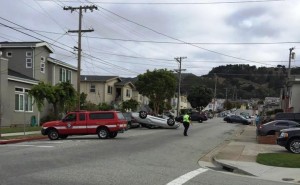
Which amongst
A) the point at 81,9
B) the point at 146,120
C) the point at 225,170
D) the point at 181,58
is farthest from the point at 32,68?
the point at 181,58

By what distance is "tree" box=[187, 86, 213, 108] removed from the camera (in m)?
108

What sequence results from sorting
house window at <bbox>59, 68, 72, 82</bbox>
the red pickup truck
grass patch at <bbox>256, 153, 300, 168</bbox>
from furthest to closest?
1. house window at <bbox>59, 68, 72, 82</bbox>
2. the red pickup truck
3. grass patch at <bbox>256, 153, 300, 168</bbox>

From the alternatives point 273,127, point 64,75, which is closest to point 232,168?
point 273,127

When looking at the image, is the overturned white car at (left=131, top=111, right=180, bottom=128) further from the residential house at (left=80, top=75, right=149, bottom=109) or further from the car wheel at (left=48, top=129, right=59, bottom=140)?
the residential house at (left=80, top=75, right=149, bottom=109)

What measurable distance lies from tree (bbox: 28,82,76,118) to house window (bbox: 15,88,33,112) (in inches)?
99.8

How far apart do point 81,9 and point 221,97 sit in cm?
16044

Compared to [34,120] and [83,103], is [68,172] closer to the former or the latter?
[34,120]

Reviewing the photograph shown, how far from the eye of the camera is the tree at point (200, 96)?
108 meters

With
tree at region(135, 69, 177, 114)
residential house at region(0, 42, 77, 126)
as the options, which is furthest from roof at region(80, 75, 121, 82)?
residential house at region(0, 42, 77, 126)

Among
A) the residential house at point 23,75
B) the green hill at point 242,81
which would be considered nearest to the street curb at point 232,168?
the residential house at point 23,75

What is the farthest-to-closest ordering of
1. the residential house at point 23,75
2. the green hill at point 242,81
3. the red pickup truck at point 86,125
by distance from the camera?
the green hill at point 242,81, the residential house at point 23,75, the red pickup truck at point 86,125

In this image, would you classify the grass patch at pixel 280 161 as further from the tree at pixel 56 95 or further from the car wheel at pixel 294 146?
the tree at pixel 56 95

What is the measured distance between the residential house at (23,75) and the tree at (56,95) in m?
2.25

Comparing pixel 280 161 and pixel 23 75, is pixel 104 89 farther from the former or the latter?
pixel 280 161
